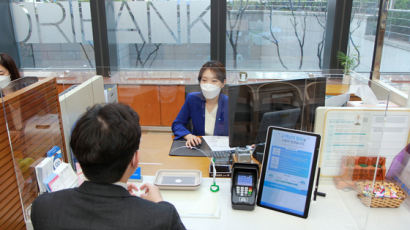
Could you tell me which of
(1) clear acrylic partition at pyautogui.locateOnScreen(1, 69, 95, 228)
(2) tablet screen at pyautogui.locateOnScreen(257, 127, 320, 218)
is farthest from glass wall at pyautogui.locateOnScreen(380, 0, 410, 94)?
(1) clear acrylic partition at pyautogui.locateOnScreen(1, 69, 95, 228)

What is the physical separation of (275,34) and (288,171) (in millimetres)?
3190

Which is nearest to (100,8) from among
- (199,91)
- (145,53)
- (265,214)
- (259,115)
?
(145,53)

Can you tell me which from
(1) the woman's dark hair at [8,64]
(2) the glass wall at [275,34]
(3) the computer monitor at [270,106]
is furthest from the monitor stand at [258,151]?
(2) the glass wall at [275,34]

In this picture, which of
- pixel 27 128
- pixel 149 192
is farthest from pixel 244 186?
pixel 27 128

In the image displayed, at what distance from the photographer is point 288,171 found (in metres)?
1.45

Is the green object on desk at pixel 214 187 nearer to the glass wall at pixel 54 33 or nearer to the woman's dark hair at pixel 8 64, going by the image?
the woman's dark hair at pixel 8 64

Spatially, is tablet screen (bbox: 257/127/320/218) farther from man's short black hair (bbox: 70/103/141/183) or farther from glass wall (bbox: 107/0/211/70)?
glass wall (bbox: 107/0/211/70)

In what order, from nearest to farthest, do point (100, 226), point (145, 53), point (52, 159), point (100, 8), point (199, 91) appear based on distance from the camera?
point (100, 226), point (52, 159), point (199, 91), point (100, 8), point (145, 53)

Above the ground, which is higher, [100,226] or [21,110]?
[21,110]

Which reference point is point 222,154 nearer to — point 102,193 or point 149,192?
point 149,192

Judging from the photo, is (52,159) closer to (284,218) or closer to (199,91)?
(284,218)

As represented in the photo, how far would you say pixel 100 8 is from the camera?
13.4ft

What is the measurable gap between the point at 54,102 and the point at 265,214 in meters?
1.16

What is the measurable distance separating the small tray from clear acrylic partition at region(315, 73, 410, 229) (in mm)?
659
